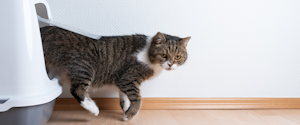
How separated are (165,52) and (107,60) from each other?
0.33 m

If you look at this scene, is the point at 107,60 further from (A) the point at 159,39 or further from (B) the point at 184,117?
(B) the point at 184,117

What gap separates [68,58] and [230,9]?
3.72 ft

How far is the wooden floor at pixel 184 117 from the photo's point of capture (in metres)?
1.26

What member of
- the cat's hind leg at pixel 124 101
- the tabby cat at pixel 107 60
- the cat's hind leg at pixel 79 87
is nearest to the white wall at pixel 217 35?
the cat's hind leg at pixel 124 101

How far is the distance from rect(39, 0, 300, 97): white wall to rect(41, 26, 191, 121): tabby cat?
23 cm

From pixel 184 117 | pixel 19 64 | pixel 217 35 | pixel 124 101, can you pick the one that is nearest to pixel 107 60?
pixel 124 101

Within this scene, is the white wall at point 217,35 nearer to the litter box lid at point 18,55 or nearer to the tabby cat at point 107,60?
the tabby cat at point 107,60

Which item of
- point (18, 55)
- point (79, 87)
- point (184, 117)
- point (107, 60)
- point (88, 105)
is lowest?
point (184, 117)

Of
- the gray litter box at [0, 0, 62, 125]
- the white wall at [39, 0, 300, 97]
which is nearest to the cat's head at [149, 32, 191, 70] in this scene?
the white wall at [39, 0, 300, 97]

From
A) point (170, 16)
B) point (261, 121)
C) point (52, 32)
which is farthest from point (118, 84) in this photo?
point (261, 121)

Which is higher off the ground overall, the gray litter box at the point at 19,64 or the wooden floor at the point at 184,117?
the gray litter box at the point at 19,64

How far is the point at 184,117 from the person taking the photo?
137cm

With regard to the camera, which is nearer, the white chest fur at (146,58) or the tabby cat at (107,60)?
A: the tabby cat at (107,60)

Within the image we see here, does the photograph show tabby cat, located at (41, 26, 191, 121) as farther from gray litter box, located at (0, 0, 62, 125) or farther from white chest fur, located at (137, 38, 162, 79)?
gray litter box, located at (0, 0, 62, 125)
